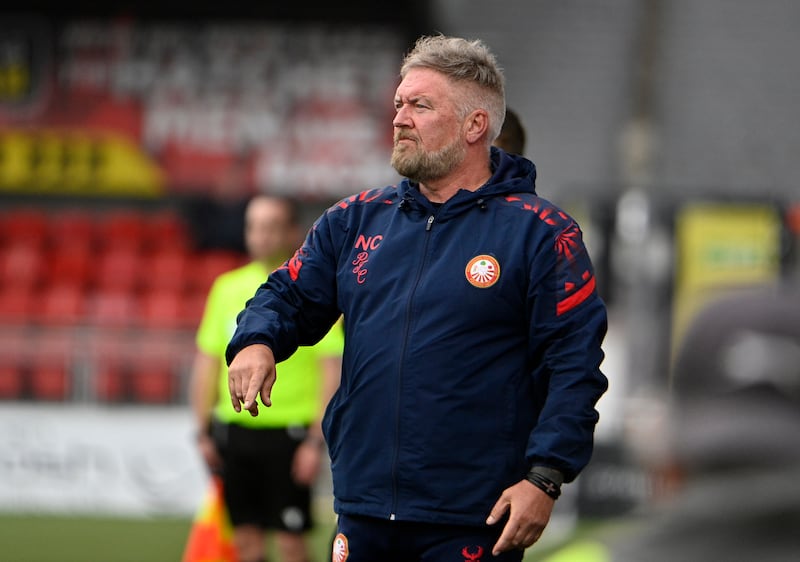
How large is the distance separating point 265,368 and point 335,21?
11.2 m

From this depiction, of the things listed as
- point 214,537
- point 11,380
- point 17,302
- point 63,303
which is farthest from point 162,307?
point 214,537

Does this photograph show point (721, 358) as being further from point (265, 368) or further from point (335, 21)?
point (335, 21)

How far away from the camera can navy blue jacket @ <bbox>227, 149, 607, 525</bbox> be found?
3586 millimetres

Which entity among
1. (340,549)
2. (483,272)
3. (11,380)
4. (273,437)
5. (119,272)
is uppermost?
(483,272)

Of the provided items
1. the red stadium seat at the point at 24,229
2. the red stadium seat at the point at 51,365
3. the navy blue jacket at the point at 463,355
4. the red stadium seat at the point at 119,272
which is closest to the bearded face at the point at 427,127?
the navy blue jacket at the point at 463,355

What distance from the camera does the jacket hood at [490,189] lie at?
12.3ft

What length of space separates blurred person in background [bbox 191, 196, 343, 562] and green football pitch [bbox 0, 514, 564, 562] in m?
1.41

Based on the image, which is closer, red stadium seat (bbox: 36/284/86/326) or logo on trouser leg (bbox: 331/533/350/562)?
logo on trouser leg (bbox: 331/533/350/562)

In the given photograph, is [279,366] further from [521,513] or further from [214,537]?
[521,513]

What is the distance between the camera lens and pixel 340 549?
375 centimetres

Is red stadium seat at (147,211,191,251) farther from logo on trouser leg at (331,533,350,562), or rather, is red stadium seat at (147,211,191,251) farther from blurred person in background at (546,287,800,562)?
blurred person in background at (546,287,800,562)

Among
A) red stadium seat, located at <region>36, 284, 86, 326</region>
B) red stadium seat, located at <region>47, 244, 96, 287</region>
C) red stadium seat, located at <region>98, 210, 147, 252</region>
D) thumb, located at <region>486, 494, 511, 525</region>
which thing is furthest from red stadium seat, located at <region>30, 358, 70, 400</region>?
thumb, located at <region>486, 494, 511, 525</region>

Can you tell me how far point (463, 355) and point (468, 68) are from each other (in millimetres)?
747

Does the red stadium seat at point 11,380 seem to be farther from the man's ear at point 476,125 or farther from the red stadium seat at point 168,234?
A: the man's ear at point 476,125
